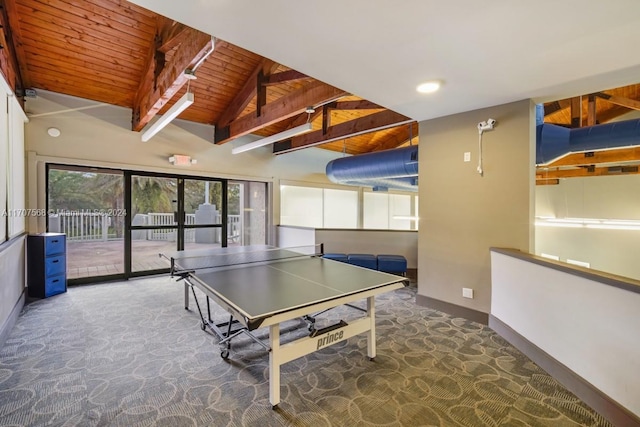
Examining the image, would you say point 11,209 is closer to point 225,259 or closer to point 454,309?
point 225,259

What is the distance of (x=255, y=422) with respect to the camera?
1.79 metres

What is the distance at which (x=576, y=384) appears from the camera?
204 cm

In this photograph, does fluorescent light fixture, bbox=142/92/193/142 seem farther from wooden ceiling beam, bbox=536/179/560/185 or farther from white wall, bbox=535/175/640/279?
wooden ceiling beam, bbox=536/179/560/185

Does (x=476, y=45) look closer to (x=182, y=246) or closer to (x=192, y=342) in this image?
(x=192, y=342)

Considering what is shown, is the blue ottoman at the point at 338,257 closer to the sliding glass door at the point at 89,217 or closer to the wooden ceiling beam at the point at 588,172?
the sliding glass door at the point at 89,217

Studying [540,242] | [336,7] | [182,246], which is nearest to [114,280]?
[182,246]

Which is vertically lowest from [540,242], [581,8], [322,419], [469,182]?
[322,419]

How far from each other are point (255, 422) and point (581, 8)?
3.15 metres

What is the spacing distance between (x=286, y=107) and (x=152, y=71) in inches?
78.4

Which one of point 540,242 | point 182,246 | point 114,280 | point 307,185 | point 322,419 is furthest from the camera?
point 307,185

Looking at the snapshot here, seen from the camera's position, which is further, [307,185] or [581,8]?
[307,185]

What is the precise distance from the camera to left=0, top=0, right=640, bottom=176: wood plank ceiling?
134 inches

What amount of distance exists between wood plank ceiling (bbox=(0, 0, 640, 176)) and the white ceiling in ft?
3.00

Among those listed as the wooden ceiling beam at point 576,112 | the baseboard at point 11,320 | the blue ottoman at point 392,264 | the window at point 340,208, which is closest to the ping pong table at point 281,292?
the baseboard at point 11,320
